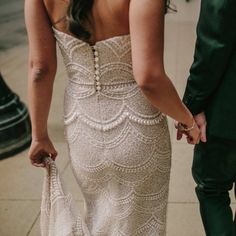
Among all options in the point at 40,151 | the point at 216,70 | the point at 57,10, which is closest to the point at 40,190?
the point at 40,151

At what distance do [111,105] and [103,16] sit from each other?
0.38m

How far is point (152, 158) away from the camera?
6.46 feet

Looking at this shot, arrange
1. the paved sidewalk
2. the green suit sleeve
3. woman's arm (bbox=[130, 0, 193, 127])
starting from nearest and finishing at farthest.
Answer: woman's arm (bbox=[130, 0, 193, 127]), the green suit sleeve, the paved sidewalk

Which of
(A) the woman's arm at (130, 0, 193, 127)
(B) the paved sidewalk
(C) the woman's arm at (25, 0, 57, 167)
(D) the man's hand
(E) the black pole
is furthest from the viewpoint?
(E) the black pole

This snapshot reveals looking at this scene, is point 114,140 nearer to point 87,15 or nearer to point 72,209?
point 72,209

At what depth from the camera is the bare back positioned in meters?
1.63

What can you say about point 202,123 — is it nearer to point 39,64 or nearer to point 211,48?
point 211,48

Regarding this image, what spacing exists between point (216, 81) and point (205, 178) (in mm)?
594

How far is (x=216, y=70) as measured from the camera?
2.10 meters

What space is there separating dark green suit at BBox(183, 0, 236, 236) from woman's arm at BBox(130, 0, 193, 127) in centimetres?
45

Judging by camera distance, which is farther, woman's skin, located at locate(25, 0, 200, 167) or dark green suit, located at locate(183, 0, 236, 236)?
dark green suit, located at locate(183, 0, 236, 236)

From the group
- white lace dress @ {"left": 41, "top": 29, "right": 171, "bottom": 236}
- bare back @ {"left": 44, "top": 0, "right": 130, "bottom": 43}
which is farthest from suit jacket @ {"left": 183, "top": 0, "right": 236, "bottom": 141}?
bare back @ {"left": 44, "top": 0, "right": 130, "bottom": 43}

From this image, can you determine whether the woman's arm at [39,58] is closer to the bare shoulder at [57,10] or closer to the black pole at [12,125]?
the bare shoulder at [57,10]

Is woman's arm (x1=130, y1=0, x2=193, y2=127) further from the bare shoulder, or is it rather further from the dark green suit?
the dark green suit
